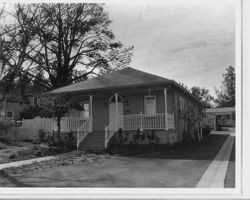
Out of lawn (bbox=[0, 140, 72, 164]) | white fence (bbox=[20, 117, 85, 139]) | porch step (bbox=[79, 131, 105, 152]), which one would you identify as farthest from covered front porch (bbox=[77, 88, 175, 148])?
lawn (bbox=[0, 140, 72, 164])

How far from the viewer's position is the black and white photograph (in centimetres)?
658

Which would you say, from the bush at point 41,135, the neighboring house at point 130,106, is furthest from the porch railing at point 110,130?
the bush at point 41,135

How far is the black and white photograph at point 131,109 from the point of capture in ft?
21.6

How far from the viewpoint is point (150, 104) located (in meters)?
14.9

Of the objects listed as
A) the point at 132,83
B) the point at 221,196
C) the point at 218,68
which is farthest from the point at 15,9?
the point at 218,68

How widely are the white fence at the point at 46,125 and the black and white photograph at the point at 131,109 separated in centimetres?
5

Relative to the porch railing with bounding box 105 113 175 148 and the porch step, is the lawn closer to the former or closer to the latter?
the porch step

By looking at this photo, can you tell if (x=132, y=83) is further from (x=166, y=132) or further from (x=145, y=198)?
(x=145, y=198)

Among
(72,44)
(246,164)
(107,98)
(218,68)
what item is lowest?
(246,164)

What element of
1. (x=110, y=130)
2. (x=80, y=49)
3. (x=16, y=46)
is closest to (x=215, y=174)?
(x=110, y=130)

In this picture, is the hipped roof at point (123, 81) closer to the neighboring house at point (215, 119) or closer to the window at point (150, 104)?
the window at point (150, 104)

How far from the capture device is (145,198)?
17.9 feet

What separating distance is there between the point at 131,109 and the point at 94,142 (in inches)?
98.1

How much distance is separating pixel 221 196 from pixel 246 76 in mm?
1994
